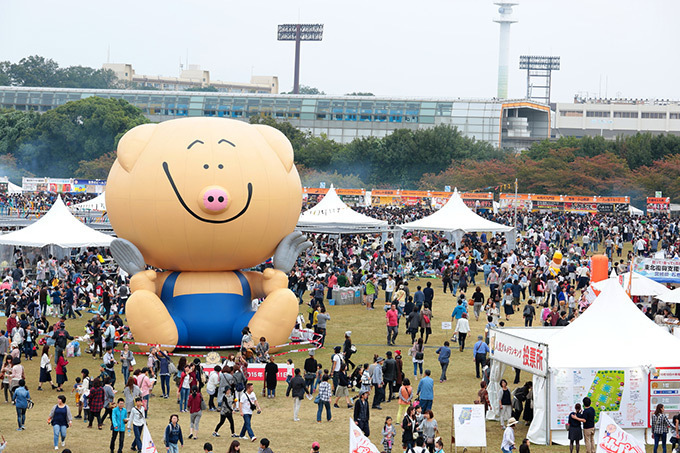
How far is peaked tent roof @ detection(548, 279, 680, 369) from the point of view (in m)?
16.4

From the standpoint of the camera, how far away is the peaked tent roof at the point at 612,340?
16.4 m

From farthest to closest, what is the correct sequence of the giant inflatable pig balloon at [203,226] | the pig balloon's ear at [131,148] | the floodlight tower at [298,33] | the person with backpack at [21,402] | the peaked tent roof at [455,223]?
the floodlight tower at [298,33], the peaked tent roof at [455,223], the pig balloon's ear at [131,148], the giant inflatable pig balloon at [203,226], the person with backpack at [21,402]

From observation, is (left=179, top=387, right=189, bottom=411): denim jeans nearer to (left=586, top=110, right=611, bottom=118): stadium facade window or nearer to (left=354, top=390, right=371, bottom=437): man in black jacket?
(left=354, top=390, right=371, bottom=437): man in black jacket

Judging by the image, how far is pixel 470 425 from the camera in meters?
15.2

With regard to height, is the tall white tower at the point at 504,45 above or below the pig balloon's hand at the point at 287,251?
above

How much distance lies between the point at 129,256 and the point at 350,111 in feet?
290

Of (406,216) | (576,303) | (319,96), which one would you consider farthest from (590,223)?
(319,96)

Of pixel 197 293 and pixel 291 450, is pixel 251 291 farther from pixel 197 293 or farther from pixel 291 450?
pixel 291 450

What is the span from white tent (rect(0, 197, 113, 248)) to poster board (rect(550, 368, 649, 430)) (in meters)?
18.9

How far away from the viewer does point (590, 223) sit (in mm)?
49219

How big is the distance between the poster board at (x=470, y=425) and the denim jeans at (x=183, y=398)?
18.3 ft

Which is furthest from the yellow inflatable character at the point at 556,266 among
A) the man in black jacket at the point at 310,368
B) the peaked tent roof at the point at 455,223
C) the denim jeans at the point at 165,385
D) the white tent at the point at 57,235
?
the denim jeans at the point at 165,385

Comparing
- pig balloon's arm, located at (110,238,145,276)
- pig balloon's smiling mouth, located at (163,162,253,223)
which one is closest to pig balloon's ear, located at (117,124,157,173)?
pig balloon's smiling mouth, located at (163,162,253,223)

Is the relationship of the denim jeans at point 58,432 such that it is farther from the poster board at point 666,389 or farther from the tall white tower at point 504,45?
the tall white tower at point 504,45
